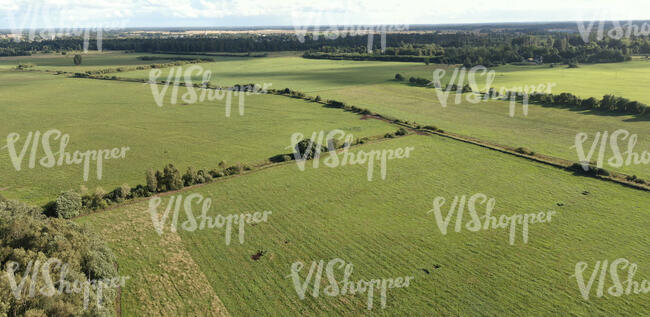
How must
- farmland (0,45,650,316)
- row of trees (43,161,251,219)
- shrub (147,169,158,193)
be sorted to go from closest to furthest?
1. farmland (0,45,650,316)
2. row of trees (43,161,251,219)
3. shrub (147,169,158,193)

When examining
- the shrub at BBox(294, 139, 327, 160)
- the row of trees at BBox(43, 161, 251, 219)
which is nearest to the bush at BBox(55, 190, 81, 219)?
the row of trees at BBox(43, 161, 251, 219)

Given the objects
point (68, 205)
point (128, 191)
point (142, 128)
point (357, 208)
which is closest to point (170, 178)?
point (128, 191)

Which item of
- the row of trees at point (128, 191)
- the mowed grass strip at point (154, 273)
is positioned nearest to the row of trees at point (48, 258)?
the mowed grass strip at point (154, 273)

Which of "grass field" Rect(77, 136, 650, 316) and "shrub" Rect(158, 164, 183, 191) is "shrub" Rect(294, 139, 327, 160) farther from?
"shrub" Rect(158, 164, 183, 191)

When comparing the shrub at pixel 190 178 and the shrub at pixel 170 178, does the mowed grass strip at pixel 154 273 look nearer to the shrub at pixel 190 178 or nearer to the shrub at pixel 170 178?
the shrub at pixel 170 178

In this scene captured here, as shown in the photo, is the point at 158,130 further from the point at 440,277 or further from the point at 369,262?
the point at 440,277

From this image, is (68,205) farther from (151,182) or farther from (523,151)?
(523,151)
